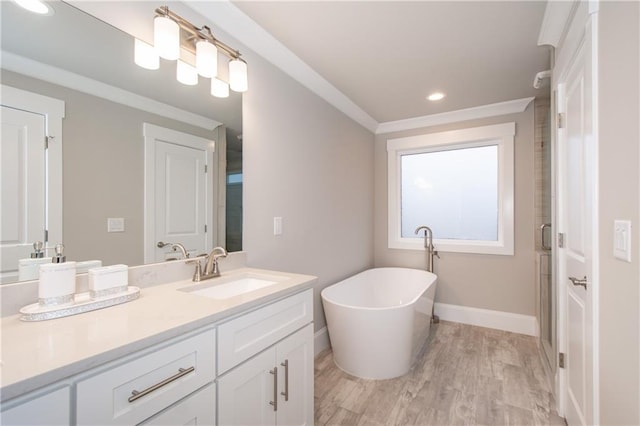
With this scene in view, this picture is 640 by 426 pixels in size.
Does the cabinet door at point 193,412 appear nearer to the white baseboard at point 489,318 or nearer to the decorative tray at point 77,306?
the decorative tray at point 77,306

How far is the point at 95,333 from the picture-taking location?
792 mm

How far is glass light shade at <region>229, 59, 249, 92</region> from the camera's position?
1.65 meters

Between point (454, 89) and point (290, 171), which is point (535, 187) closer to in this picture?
point (454, 89)

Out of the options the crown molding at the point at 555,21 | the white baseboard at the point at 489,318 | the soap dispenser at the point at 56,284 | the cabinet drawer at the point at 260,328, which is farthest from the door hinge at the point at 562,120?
the soap dispenser at the point at 56,284

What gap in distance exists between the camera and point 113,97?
48.3 inches

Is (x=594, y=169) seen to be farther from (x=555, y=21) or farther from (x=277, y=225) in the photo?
(x=277, y=225)

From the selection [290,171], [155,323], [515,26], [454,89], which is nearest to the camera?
[155,323]

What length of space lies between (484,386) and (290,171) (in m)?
2.11

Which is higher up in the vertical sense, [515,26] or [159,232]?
[515,26]

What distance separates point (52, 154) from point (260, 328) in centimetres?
101

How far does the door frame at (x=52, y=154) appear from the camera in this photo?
1.00 meters

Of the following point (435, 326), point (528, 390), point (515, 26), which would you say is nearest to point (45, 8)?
point (515, 26)

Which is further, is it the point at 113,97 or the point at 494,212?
the point at 494,212

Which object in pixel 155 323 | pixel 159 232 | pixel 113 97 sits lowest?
pixel 155 323
